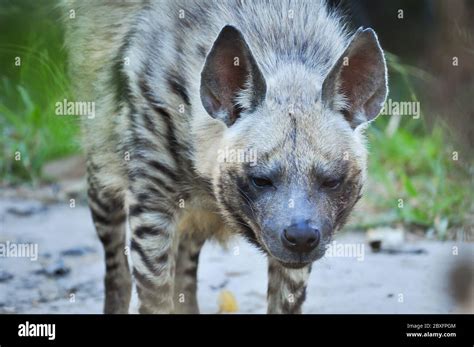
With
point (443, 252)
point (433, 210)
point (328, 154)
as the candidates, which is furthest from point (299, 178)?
point (433, 210)

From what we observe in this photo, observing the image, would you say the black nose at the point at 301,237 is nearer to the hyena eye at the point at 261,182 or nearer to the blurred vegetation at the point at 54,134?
the hyena eye at the point at 261,182

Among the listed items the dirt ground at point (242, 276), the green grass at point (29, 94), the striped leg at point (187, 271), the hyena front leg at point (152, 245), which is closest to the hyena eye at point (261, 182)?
the hyena front leg at point (152, 245)

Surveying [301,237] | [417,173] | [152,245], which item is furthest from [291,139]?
[417,173]

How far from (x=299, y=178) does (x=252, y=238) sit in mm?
397

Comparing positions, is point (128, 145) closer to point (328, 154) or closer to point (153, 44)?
point (153, 44)

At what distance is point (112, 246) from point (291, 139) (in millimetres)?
1286

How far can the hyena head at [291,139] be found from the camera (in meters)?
2.98

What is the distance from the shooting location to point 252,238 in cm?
327

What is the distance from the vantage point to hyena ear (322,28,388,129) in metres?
3.07

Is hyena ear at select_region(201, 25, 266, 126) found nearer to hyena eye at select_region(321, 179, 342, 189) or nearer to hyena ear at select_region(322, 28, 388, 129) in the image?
hyena ear at select_region(322, 28, 388, 129)

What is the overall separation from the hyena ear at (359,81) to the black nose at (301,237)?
0.43 m

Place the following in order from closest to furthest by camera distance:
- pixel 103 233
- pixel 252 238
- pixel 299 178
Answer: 1. pixel 299 178
2. pixel 252 238
3. pixel 103 233

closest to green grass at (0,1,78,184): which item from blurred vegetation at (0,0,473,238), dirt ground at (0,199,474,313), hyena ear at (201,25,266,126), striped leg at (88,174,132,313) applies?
blurred vegetation at (0,0,473,238)

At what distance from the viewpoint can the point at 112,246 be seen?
3.99 m
